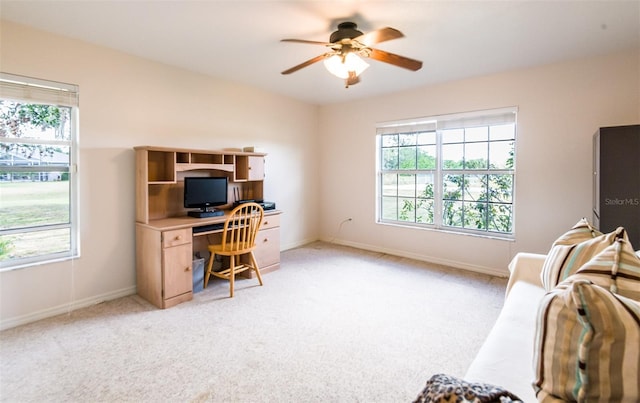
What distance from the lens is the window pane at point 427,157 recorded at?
4348 mm

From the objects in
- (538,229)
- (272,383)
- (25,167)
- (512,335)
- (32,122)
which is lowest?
(272,383)

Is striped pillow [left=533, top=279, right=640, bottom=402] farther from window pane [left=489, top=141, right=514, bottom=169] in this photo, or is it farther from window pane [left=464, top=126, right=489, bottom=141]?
window pane [left=464, top=126, right=489, bottom=141]

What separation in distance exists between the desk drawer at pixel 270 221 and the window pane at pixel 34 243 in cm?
186

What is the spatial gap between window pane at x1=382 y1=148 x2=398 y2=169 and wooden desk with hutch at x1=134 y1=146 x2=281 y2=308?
1907 millimetres

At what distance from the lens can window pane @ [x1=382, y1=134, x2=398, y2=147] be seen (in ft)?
15.5

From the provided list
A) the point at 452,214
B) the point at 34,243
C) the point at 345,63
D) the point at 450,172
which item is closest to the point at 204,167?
the point at 34,243

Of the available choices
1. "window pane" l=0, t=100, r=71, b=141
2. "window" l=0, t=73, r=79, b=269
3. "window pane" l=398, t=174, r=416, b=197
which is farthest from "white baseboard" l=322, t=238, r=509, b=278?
"window pane" l=0, t=100, r=71, b=141

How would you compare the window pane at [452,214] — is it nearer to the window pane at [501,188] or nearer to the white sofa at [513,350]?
the window pane at [501,188]

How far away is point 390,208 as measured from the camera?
192 inches

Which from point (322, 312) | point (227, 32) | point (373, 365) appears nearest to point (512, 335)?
point (373, 365)

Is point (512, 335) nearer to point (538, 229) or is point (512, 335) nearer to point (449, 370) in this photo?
point (449, 370)

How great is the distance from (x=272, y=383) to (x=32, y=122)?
287 cm

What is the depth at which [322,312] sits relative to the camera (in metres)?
2.79

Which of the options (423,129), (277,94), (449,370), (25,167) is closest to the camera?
(449,370)
